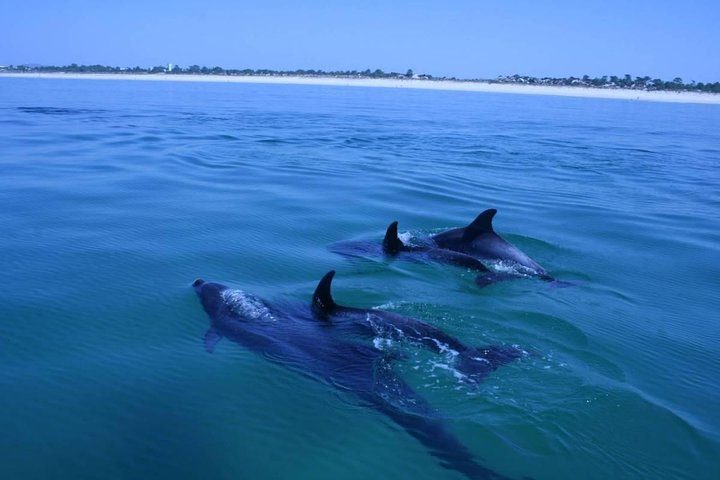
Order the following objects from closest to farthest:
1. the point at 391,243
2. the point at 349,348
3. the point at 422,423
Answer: the point at 422,423, the point at 349,348, the point at 391,243

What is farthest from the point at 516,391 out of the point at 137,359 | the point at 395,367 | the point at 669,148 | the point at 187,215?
the point at 669,148

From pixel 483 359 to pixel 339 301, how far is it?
11.3 feet

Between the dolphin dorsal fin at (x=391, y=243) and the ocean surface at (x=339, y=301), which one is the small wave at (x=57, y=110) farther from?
the dolphin dorsal fin at (x=391, y=243)

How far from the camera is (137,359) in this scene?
9.09 metres

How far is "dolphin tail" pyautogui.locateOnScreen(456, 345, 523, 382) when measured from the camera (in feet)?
28.6

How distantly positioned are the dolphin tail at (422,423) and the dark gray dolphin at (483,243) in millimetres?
6622

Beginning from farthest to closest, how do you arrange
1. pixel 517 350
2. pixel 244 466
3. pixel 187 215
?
1. pixel 187 215
2. pixel 517 350
3. pixel 244 466

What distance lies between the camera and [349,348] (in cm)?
906

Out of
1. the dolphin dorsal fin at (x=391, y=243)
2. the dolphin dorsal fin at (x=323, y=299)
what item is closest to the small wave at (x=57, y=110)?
the dolphin dorsal fin at (x=391, y=243)

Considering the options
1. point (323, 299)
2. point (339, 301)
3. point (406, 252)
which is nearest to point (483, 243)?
point (406, 252)

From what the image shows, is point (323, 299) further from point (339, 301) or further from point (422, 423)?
point (422, 423)

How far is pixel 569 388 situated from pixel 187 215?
486 inches

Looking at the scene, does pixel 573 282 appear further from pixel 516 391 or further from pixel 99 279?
pixel 99 279

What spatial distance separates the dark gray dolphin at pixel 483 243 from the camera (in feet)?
47.3
